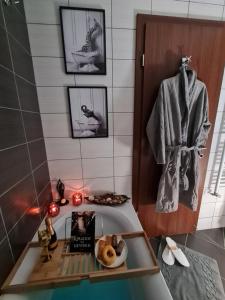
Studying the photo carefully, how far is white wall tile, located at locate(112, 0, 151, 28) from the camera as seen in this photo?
1.08 metres

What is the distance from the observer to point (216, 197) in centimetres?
165

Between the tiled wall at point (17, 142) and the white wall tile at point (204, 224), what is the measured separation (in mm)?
1746

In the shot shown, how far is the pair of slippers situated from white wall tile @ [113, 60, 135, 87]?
5.28 feet

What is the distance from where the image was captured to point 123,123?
131cm

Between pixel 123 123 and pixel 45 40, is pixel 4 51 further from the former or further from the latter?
pixel 123 123

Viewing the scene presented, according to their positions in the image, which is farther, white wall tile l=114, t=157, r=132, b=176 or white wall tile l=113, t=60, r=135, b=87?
white wall tile l=114, t=157, r=132, b=176

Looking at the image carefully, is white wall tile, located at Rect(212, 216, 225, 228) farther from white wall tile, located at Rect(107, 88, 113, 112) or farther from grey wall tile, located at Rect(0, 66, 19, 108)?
grey wall tile, located at Rect(0, 66, 19, 108)

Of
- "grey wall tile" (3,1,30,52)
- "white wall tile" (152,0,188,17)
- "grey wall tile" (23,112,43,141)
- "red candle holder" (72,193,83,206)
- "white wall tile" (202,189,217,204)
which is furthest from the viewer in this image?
"white wall tile" (202,189,217,204)

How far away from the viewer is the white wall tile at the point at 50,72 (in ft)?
3.66

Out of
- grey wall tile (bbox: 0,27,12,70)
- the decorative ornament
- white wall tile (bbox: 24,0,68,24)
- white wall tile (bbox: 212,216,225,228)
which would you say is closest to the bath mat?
white wall tile (bbox: 212,216,225,228)

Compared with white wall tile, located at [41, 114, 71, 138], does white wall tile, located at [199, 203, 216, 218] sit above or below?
below

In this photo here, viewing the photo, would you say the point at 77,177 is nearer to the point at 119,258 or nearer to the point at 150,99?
the point at 119,258

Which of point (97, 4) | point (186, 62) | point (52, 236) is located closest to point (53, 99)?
point (97, 4)

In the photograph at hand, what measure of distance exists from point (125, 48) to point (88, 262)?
149cm
